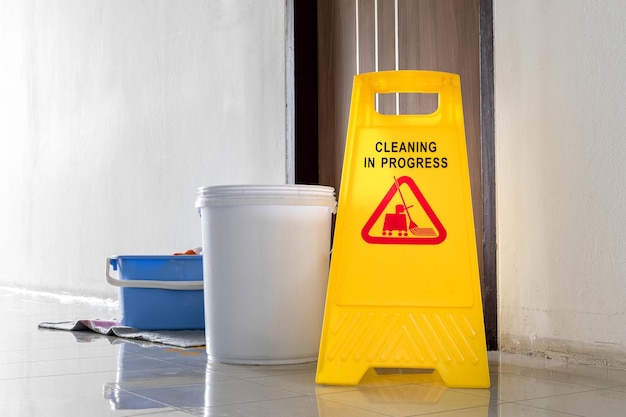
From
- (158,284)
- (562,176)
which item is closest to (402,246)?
(562,176)

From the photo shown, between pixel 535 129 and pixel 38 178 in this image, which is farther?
pixel 38 178

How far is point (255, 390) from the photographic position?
175cm

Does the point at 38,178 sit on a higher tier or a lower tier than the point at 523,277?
higher

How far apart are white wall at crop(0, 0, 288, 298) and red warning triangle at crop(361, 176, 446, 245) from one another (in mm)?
1353

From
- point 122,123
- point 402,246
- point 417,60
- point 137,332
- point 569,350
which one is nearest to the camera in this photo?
point 402,246

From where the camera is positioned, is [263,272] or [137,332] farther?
[137,332]

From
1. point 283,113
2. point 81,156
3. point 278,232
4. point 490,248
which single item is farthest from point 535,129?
point 81,156

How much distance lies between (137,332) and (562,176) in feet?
5.20

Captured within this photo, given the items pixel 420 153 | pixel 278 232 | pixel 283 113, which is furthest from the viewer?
pixel 283 113

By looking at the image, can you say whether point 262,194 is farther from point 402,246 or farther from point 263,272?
point 402,246

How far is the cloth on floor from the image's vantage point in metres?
2.62

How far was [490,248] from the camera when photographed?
2.38 m

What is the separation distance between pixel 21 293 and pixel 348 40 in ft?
12.2

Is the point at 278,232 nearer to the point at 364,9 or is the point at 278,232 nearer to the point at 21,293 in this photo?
the point at 364,9
